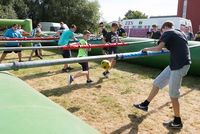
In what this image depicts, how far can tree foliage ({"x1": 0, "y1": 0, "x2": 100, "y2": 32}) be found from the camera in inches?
1772

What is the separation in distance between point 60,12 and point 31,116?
146 ft

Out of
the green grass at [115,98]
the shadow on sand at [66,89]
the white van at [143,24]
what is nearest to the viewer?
the green grass at [115,98]

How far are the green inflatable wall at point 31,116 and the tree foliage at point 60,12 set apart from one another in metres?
43.4

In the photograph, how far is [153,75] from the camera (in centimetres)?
977

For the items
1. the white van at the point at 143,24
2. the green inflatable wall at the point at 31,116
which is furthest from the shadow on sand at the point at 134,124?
the white van at the point at 143,24

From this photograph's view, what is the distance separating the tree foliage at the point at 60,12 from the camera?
45.0 metres

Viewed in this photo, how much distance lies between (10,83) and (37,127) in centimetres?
74

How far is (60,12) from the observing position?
148 feet

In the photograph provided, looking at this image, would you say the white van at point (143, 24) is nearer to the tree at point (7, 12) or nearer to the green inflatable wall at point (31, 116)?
the green inflatable wall at point (31, 116)

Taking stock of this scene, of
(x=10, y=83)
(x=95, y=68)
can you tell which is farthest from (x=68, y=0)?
(x=10, y=83)

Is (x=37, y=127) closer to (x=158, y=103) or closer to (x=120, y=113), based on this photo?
(x=120, y=113)

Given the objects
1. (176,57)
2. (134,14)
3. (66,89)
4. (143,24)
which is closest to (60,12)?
(143,24)

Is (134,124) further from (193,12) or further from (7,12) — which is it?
(193,12)

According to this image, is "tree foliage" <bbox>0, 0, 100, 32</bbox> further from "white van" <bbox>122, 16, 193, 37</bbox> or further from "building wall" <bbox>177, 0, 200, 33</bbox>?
"white van" <bbox>122, 16, 193, 37</bbox>
